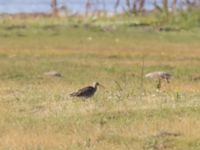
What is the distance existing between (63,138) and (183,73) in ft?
26.4

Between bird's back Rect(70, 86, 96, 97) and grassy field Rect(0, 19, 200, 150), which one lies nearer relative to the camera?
grassy field Rect(0, 19, 200, 150)

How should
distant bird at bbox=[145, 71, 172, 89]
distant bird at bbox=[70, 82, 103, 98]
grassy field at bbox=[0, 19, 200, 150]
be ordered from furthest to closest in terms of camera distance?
distant bird at bbox=[145, 71, 172, 89] → distant bird at bbox=[70, 82, 103, 98] → grassy field at bbox=[0, 19, 200, 150]

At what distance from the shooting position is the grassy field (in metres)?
10.3

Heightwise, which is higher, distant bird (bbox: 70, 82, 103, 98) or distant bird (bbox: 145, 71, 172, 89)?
distant bird (bbox: 70, 82, 103, 98)

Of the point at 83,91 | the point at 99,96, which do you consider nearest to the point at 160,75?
the point at 99,96

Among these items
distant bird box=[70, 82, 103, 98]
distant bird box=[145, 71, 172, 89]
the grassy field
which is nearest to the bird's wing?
distant bird box=[70, 82, 103, 98]

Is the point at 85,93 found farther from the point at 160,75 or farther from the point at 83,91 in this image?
the point at 160,75

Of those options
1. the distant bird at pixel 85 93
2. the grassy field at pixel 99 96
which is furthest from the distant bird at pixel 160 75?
the distant bird at pixel 85 93

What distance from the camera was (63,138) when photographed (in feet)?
33.9

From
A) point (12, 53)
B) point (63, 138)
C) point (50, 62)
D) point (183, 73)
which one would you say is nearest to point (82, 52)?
point (12, 53)

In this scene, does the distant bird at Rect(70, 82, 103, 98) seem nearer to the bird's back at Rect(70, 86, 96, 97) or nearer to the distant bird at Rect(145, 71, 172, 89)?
the bird's back at Rect(70, 86, 96, 97)

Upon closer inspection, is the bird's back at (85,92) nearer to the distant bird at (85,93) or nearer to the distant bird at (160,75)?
the distant bird at (85,93)

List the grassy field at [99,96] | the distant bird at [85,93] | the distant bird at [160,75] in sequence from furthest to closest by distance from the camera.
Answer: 1. the distant bird at [160,75]
2. the distant bird at [85,93]
3. the grassy field at [99,96]

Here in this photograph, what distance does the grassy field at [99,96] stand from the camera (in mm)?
10281
